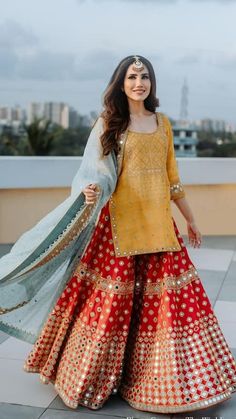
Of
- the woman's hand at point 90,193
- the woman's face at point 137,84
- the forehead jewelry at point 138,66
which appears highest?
the forehead jewelry at point 138,66

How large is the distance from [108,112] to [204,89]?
481cm

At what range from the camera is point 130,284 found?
8.26 ft

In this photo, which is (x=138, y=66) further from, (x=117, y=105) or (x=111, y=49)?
(x=111, y=49)

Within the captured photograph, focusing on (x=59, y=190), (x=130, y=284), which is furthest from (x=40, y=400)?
(x=59, y=190)

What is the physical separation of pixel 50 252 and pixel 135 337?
0.45m

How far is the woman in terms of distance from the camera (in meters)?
2.45

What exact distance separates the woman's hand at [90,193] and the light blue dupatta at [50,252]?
2 cm

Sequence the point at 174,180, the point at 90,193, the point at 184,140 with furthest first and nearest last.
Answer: the point at 184,140 → the point at 174,180 → the point at 90,193

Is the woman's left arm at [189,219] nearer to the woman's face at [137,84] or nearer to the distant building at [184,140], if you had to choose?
the woman's face at [137,84]

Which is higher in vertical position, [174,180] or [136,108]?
[136,108]

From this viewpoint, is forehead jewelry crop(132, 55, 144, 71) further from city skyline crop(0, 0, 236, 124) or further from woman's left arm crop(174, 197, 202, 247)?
city skyline crop(0, 0, 236, 124)

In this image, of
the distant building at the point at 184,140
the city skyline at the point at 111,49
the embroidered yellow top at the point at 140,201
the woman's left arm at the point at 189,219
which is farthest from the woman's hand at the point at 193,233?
the city skyline at the point at 111,49

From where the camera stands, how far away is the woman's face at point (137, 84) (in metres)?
2.50

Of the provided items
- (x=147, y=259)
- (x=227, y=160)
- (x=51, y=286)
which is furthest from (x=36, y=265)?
(x=227, y=160)
